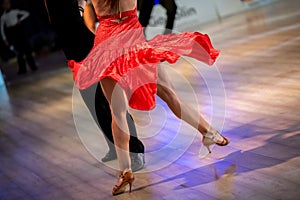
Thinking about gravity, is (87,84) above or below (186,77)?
above

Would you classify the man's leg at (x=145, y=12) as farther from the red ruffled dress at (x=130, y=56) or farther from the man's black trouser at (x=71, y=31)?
the red ruffled dress at (x=130, y=56)

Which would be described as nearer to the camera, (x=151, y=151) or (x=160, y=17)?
(x=151, y=151)

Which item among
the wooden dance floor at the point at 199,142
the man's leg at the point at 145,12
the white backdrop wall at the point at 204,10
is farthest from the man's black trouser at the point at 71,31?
the white backdrop wall at the point at 204,10

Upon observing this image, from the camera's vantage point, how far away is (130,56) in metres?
A: 3.01

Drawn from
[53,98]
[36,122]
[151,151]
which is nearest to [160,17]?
[53,98]

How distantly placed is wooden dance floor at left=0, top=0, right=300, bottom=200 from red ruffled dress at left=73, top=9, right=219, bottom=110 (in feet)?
1.89

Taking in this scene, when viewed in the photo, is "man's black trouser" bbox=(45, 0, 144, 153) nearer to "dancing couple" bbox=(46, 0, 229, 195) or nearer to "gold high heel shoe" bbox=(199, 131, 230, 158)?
"dancing couple" bbox=(46, 0, 229, 195)

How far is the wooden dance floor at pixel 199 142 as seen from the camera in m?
2.94

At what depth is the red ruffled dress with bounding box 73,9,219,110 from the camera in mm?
2973

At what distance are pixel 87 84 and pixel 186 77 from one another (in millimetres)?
2939

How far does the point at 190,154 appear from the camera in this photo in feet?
11.4

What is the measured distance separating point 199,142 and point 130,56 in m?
0.98

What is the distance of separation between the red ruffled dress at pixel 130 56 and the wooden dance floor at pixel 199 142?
0.58 metres

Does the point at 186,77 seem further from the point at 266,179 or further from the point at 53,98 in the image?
the point at 266,179
